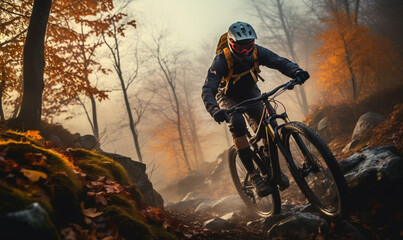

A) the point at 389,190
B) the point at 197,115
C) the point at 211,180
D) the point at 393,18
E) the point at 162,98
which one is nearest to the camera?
the point at 389,190

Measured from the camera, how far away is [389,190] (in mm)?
3027

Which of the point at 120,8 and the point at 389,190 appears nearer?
the point at 389,190

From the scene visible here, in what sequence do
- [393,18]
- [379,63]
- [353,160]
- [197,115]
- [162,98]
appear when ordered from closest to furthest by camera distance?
[353,160], [379,63], [393,18], [162,98], [197,115]

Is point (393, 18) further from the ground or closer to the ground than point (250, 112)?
further from the ground

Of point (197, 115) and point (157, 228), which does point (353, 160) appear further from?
point (197, 115)

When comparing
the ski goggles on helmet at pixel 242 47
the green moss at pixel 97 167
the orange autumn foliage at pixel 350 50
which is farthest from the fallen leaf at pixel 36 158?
the orange autumn foliage at pixel 350 50

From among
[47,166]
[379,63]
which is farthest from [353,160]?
[379,63]

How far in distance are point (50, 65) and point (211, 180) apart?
1475cm

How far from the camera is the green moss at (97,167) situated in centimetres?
326

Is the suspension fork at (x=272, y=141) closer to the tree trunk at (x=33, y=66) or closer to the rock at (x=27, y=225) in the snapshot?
the rock at (x=27, y=225)

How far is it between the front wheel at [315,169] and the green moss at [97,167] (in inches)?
106

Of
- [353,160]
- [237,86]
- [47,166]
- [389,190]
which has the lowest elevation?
[389,190]

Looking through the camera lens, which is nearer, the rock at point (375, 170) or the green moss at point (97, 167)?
the rock at point (375, 170)

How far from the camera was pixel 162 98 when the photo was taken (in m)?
30.4
